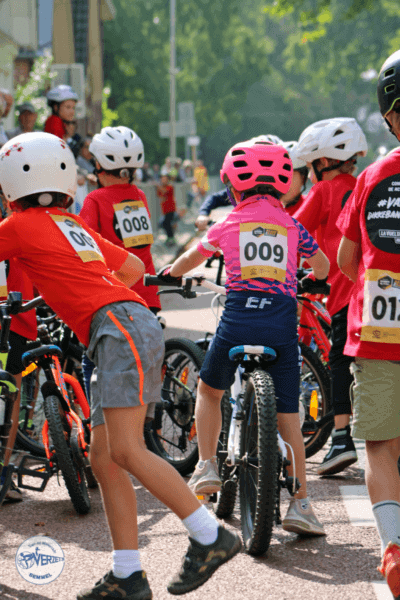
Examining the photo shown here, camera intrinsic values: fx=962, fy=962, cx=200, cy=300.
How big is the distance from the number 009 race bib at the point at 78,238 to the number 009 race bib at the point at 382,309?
109 cm

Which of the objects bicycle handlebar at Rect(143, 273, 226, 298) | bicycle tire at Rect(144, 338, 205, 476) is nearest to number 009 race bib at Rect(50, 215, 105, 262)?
bicycle handlebar at Rect(143, 273, 226, 298)

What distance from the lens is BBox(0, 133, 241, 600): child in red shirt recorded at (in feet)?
11.6

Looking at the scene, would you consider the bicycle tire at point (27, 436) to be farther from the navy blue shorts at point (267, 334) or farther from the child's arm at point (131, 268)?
the child's arm at point (131, 268)

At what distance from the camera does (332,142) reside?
6.00 m

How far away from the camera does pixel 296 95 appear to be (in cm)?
8956

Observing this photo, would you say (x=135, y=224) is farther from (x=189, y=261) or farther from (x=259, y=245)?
(x=259, y=245)

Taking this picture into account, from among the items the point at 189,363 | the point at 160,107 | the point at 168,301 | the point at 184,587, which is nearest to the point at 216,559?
the point at 184,587

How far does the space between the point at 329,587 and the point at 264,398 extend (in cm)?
82

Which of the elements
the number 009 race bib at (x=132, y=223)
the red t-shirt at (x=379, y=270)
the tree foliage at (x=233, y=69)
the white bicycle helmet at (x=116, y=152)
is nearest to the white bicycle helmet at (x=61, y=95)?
the white bicycle helmet at (x=116, y=152)

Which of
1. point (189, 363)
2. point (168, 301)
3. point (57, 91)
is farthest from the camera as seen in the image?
point (168, 301)

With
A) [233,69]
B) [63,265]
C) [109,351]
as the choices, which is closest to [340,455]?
[109,351]

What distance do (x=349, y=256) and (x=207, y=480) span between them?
4.67 ft

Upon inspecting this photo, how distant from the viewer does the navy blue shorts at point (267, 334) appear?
438 cm

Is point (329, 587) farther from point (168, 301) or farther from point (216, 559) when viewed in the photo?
point (168, 301)
